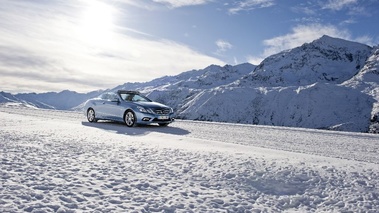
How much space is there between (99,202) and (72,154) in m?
2.87

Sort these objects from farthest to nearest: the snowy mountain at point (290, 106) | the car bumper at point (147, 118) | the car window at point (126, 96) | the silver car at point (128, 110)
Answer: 1. the snowy mountain at point (290, 106)
2. the car window at point (126, 96)
3. the silver car at point (128, 110)
4. the car bumper at point (147, 118)

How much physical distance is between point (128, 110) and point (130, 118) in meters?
0.38

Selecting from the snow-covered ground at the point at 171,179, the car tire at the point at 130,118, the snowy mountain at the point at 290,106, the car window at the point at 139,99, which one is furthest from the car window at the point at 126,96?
the snowy mountain at the point at 290,106

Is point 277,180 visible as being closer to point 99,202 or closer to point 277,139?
point 99,202

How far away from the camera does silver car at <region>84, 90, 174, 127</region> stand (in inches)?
556

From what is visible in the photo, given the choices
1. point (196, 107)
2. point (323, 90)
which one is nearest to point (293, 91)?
point (323, 90)

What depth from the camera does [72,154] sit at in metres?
7.11

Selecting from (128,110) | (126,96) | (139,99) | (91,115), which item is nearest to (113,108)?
(126,96)

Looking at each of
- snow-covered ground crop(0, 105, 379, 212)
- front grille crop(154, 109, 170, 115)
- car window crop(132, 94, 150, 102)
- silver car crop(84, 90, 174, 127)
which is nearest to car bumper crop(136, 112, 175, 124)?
silver car crop(84, 90, 174, 127)

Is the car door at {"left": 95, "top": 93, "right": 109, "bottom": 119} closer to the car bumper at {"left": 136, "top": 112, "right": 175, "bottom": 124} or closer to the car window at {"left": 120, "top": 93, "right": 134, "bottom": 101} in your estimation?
the car window at {"left": 120, "top": 93, "right": 134, "bottom": 101}

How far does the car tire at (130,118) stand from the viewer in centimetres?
1422

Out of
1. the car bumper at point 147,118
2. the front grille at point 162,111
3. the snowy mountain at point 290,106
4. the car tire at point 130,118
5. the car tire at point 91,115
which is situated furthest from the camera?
the snowy mountain at point 290,106

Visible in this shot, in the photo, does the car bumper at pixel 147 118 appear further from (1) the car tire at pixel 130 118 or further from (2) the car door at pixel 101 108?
(2) the car door at pixel 101 108

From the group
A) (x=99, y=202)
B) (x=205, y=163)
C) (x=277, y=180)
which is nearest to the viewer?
(x=99, y=202)
